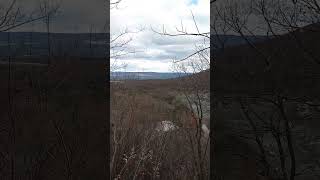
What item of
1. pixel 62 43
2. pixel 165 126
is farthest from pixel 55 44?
pixel 165 126

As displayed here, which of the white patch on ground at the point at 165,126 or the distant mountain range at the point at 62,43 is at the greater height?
the distant mountain range at the point at 62,43

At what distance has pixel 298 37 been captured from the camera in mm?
2225

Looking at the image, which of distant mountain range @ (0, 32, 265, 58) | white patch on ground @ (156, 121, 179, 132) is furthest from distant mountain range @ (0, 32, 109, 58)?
white patch on ground @ (156, 121, 179, 132)

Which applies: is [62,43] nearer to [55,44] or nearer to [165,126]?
[55,44]

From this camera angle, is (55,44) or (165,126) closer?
(55,44)

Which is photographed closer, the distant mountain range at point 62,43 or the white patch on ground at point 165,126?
the distant mountain range at point 62,43

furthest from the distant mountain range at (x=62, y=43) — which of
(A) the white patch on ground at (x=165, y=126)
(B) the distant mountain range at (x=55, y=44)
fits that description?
(A) the white patch on ground at (x=165, y=126)

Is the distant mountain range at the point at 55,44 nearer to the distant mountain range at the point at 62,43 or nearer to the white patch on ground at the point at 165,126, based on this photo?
the distant mountain range at the point at 62,43

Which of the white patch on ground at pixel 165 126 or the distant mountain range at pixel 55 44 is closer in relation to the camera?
the distant mountain range at pixel 55 44

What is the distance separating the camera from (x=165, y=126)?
570cm

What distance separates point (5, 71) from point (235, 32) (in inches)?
63.7

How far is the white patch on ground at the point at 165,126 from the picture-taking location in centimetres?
561

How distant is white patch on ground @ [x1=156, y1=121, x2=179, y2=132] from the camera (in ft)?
18.4

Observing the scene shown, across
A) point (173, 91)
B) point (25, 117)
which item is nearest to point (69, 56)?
point (25, 117)
